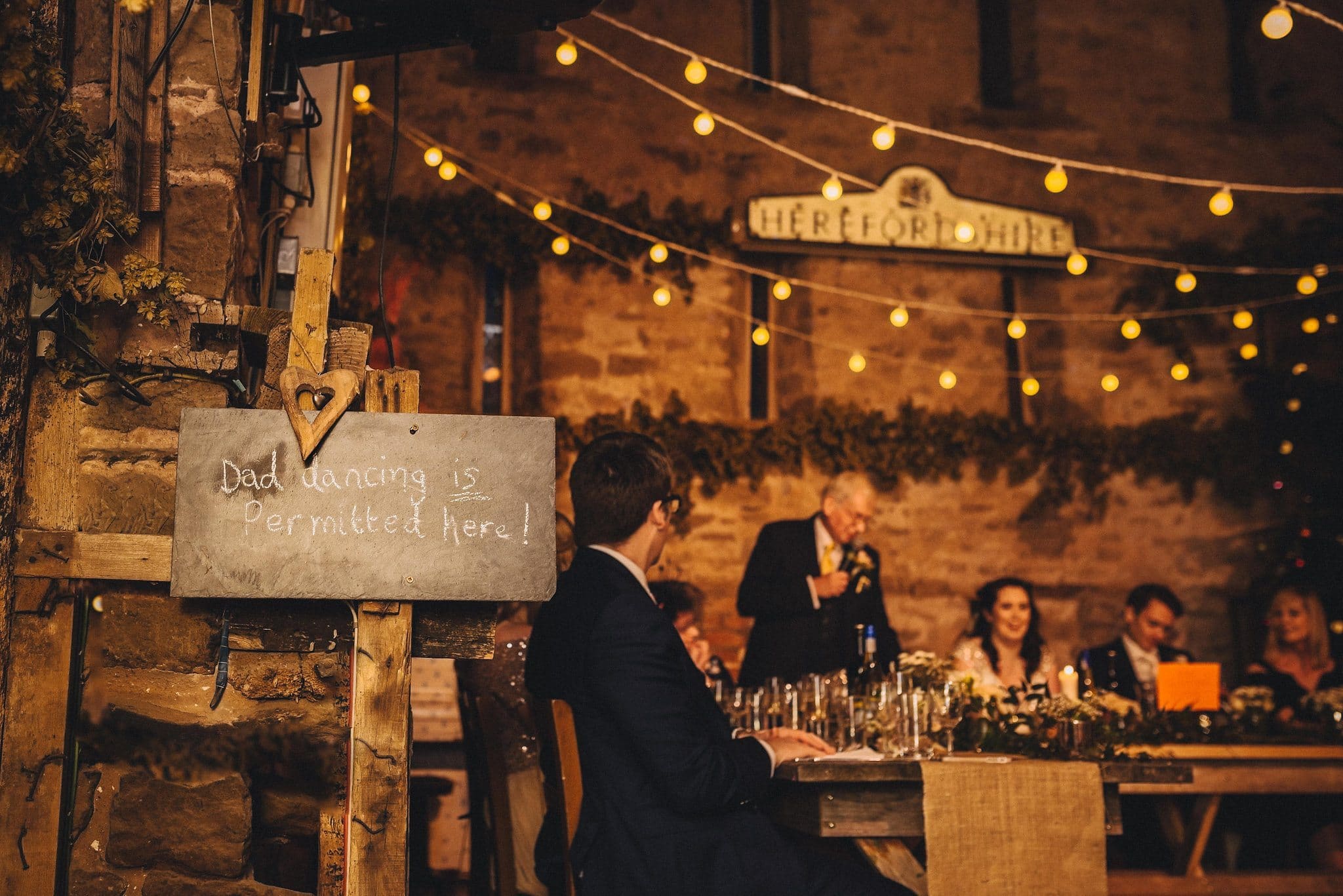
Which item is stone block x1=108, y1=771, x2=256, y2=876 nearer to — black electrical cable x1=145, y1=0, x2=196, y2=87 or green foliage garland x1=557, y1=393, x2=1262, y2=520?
black electrical cable x1=145, y1=0, x2=196, y2=87

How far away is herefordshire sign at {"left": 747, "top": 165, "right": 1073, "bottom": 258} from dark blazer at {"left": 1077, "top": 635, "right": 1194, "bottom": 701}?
2740 millimetres

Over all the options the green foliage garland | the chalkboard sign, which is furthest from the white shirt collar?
the green foliage garland

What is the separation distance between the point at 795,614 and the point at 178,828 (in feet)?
10.5

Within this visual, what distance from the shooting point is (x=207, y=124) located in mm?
2504

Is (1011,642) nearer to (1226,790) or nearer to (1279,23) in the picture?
(1226,790)

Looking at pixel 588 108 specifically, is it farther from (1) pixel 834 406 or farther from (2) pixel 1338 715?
(2) pixel 1338 715

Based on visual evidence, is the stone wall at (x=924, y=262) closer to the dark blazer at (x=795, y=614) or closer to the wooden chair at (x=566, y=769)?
the dark blazer at (x=795, y=614)

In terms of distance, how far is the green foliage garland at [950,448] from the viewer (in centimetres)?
671

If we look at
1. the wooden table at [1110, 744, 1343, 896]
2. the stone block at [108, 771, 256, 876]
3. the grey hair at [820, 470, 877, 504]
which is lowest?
the wooden table at [1110, 744, 1343, 896]

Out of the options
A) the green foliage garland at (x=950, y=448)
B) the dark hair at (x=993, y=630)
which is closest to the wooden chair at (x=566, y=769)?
the dark hair at (x=993, y=630)

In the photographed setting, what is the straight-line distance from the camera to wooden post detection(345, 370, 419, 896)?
2047 mm

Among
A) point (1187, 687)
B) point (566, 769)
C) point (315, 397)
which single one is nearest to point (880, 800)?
point (566, 769)

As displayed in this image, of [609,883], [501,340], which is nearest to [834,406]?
[501,340]

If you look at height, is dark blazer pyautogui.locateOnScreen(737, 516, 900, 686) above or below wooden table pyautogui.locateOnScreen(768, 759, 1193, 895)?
above
